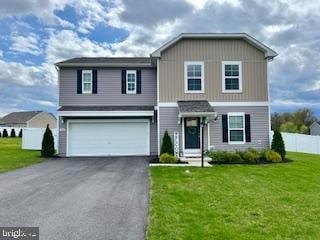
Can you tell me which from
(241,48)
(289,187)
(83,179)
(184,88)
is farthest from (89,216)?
(241,48)

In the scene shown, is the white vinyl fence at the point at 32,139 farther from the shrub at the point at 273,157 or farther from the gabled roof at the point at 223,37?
the shrub at the point at 273,157

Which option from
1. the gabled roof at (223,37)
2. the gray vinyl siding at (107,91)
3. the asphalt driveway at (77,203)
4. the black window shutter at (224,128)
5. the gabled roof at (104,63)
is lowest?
the asphalt driveway at (77,203)

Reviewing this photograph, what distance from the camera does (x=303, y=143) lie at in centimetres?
2848

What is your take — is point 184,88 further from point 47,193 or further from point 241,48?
point 47,193

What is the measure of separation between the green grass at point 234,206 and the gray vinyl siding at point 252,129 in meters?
5.95

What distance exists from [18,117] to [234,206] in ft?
227

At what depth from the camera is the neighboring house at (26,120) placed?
66350 mm

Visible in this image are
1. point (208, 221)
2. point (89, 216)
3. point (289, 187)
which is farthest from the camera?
point (289, 187)

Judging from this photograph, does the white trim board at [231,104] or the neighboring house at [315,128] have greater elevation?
the white trim board at [231,104]

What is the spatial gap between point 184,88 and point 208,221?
13105 mm

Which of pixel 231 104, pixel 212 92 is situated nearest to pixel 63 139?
pixel 212 92

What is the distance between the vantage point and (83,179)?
11648mm

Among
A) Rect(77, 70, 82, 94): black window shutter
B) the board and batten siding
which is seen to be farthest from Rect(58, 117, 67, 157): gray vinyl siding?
the board and batten siding

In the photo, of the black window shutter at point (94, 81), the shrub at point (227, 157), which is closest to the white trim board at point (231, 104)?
the shrub at point (227, 157)
